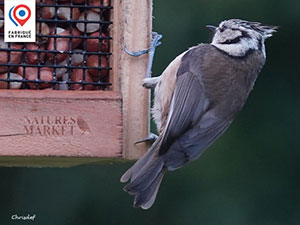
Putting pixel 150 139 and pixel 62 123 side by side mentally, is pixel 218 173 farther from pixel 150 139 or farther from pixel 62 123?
pixel 62 123

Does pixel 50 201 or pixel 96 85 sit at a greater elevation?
pixel 96 85

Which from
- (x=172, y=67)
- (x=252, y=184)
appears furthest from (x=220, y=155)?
(x=172, y=67)

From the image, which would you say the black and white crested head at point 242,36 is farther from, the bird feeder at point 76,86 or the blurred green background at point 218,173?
the blurred green background at point 218,173

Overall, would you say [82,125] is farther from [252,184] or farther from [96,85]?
[252,184]

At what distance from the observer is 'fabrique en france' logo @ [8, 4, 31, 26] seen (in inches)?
195

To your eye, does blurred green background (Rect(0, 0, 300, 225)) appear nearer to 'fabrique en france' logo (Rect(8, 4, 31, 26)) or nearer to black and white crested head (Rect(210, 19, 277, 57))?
black and white crested head (Rect(210, 19, 277, 57))

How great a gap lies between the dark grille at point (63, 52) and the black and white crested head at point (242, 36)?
0.38m

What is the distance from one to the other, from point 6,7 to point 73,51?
9.7 inches

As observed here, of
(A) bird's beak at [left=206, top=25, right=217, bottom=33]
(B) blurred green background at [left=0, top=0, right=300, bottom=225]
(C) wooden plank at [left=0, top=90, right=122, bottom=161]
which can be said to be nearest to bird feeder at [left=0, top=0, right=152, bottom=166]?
(C) wooden plank at [left=0, top=90, right=122, bottom=161]

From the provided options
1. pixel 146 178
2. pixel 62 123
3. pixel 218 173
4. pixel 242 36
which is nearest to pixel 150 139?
pixel 146 178

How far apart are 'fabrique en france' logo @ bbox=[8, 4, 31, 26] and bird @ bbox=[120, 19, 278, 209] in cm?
42

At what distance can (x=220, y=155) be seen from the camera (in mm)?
6355

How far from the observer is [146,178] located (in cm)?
481

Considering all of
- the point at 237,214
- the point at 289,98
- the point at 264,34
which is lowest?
the point at 237,214
